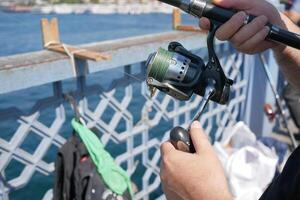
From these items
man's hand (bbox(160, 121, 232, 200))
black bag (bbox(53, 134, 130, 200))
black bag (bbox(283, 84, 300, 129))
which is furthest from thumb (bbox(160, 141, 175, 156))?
black bag (bbox(283, 84, 300, 129))

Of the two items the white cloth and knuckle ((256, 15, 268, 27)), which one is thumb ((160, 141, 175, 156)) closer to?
knuckle ((256, 15, 268, 27))

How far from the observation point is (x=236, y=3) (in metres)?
1.15

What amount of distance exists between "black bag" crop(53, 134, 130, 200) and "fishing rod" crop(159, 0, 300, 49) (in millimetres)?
914

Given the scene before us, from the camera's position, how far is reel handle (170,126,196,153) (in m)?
0.98

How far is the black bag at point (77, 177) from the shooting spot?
1.72m

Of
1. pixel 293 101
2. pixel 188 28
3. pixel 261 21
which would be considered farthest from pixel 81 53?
pixel 293 101

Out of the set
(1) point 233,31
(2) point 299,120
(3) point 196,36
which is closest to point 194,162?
(1) point 233,31

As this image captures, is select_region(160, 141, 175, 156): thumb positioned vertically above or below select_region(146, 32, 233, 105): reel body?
below

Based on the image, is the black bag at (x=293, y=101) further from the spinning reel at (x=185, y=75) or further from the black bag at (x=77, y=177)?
the spinning reel at (x=185, y=75)

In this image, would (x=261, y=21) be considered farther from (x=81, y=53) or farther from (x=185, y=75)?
(x=81, y=53)

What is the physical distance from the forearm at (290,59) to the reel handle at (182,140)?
55 centimetres

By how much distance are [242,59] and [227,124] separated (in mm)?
549

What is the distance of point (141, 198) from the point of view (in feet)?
8.20

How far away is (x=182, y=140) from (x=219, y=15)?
34 centimetres
